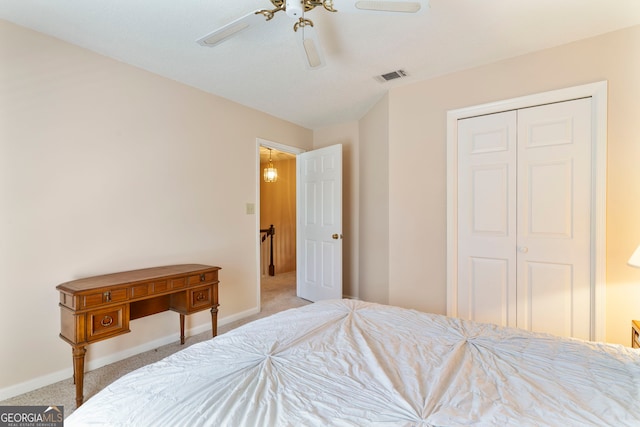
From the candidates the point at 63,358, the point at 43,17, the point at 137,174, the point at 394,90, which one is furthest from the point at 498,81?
the point at 63,358

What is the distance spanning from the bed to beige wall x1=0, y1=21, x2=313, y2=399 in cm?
158

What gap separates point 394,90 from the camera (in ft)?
9.48

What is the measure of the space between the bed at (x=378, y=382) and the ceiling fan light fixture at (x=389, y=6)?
1.47 metres

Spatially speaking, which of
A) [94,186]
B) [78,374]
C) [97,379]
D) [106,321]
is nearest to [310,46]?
[94,186]

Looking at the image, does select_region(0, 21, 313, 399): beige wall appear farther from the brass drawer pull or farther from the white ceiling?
the brass drawer pull

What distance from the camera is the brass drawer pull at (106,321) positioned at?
1906 mm

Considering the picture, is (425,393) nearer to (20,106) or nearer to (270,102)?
(20,106)

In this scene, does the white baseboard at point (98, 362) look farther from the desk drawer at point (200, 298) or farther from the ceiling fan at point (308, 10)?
the ceiling fan at point (308, 10)

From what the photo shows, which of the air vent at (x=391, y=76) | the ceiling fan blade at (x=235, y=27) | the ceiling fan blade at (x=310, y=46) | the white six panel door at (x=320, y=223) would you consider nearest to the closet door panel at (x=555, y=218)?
the air vent at (x=391, y=76)

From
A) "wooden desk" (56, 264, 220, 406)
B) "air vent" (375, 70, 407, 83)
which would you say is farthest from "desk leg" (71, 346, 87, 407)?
"air vent" (375, 70, 407, 83)

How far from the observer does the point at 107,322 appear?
75.8 inches

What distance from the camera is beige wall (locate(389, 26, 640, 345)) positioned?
2.00m

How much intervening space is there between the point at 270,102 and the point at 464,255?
2.48m

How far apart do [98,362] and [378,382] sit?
234cm
